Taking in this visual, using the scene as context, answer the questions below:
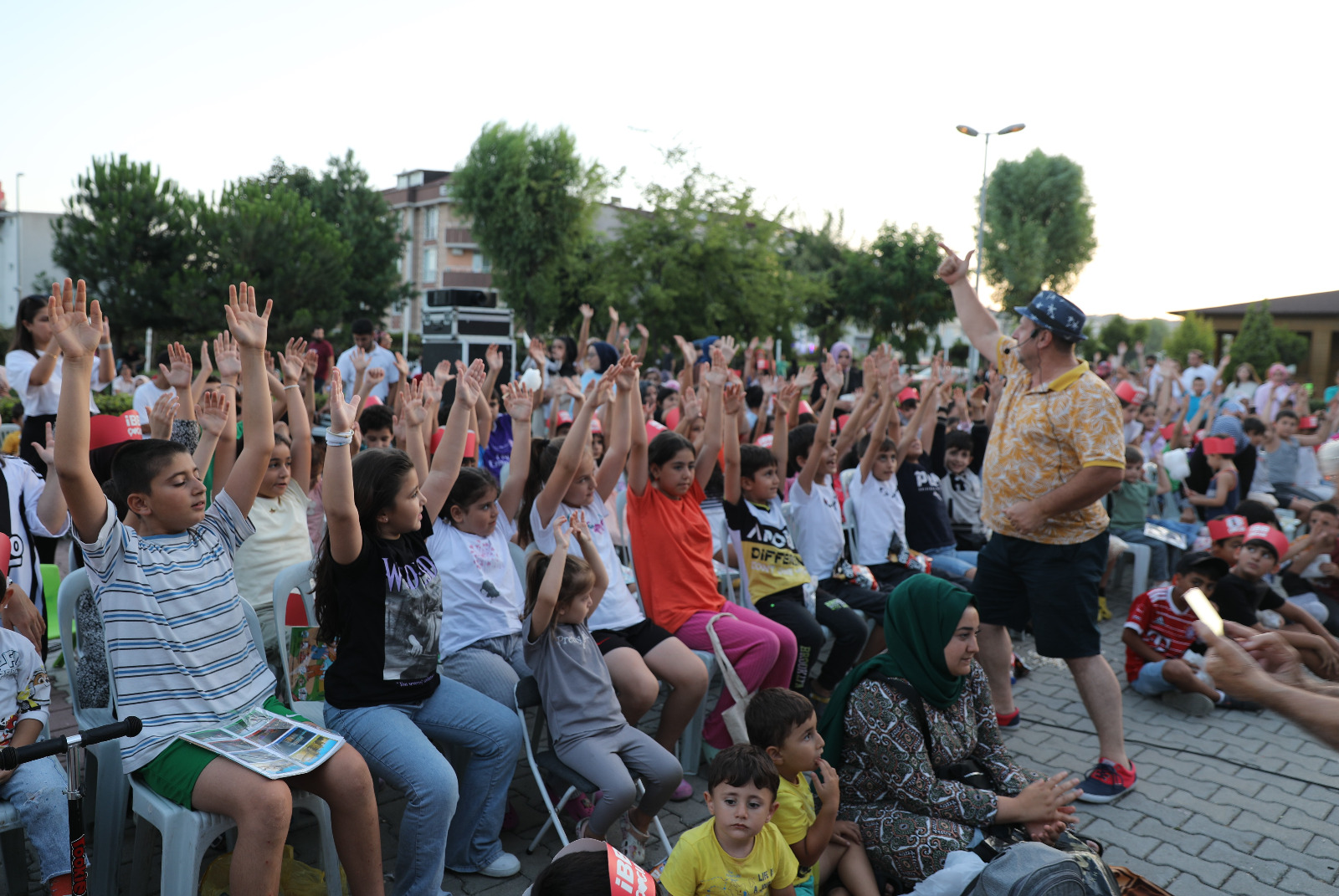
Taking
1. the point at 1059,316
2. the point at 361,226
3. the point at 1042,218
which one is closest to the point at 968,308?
the point at 1059,316

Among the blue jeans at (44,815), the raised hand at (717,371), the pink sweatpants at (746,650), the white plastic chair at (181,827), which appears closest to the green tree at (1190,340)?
the raised hand at (717,371)

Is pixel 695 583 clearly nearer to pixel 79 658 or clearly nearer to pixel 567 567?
pixel 567 567

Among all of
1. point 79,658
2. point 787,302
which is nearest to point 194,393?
point 79,658

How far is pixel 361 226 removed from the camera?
→ 1551 inches

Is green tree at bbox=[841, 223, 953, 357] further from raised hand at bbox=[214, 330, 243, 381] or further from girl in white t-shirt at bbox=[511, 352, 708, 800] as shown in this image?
raised hand at bbox=[214, 330, 243, 381]

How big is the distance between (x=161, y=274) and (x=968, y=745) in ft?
104

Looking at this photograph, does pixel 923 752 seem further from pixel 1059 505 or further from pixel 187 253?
pixel 187 253

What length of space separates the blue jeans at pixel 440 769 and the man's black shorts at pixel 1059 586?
7.60 feet

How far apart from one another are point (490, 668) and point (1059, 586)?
2451 mm

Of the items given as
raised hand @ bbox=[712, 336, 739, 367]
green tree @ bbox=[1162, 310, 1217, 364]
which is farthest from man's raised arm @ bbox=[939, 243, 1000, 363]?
green tree @ bbox=[1162, 310, 1217, 364]

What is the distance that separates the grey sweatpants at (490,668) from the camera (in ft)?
10.9

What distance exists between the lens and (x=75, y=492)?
236cm

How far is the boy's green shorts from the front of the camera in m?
2.43

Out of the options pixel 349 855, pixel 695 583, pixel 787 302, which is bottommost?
pixel 349 855
